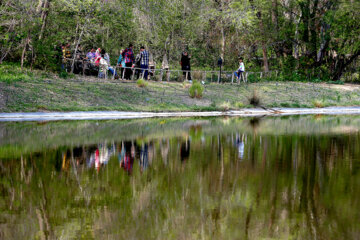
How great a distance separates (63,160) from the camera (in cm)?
1191

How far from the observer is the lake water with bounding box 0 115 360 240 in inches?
257

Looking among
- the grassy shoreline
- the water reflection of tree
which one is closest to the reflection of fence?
the grassy shoreline

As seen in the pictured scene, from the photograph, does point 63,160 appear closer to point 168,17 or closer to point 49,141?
point 49,141

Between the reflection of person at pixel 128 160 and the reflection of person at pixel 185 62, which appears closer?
the reflection of person at pixel 128 160

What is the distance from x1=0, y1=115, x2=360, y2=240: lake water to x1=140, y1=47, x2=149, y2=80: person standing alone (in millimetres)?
18424

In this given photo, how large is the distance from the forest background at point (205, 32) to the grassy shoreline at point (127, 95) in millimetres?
2840

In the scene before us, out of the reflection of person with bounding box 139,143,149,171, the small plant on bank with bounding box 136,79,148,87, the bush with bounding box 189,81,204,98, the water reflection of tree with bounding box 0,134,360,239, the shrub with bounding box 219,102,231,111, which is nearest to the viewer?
the water reflection of tree with bounding box 0,134,360,239

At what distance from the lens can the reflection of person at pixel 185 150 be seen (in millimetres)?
12417

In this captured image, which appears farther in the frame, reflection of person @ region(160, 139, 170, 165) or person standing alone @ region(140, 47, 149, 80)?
person standing alone @ region(140, 47, 149, 80)

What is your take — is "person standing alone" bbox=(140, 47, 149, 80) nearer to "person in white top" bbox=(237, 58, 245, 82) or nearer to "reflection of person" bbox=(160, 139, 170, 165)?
"person in white top" bbox=(237, 58, 245, 82)

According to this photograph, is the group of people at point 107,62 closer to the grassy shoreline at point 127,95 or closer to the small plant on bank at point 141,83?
the grassy shoreline at point 127,95

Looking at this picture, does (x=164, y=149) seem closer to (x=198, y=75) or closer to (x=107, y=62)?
(x=107, y=62)

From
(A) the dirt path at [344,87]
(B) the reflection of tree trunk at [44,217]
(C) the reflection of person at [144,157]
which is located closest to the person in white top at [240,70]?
(A) the dirt path at [344,87]

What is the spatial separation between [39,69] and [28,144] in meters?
18.4
